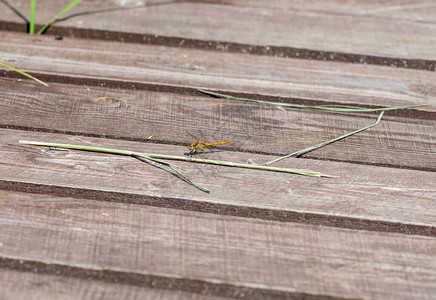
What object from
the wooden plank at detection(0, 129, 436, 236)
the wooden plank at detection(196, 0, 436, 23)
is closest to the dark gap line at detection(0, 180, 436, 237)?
the wooden plank at detection(0, 129, 436, 236)

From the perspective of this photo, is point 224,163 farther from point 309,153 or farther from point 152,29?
point 152,29

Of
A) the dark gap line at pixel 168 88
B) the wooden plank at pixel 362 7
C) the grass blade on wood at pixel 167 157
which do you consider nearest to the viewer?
the grass blade on wood at pixel 167 157

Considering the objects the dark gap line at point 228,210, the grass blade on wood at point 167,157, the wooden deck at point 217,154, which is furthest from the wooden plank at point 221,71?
the dark gap line at point 228,210

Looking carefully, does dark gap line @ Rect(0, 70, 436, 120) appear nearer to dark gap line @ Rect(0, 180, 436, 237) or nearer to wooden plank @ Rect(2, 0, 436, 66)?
wooden plank @ Rect(2, 0, 436, 66)

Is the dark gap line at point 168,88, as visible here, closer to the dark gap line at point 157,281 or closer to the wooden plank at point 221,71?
the wooden plank at point 221,71

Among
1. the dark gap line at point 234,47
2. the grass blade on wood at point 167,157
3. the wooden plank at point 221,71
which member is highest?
the dark gap line at point 234,47

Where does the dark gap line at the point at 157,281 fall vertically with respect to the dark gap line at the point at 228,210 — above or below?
below

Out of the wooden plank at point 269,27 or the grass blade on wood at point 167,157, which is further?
the wooden plank at point 269,27

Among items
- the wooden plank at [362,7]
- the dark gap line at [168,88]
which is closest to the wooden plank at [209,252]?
the dark gap line at [168,88]

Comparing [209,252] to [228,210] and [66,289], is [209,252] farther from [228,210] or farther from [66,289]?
[66,289]

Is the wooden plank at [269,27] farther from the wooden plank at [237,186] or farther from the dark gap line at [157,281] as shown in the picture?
the dark gap line at [157,281]

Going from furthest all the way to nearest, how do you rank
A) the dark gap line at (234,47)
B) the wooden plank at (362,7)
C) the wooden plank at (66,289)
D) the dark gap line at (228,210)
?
1. the wooden plank at (362,7)
2. the dark gap line at (234,47)
3. the dark gap line at (228,210)
4. the wooden plank at (66,289)
